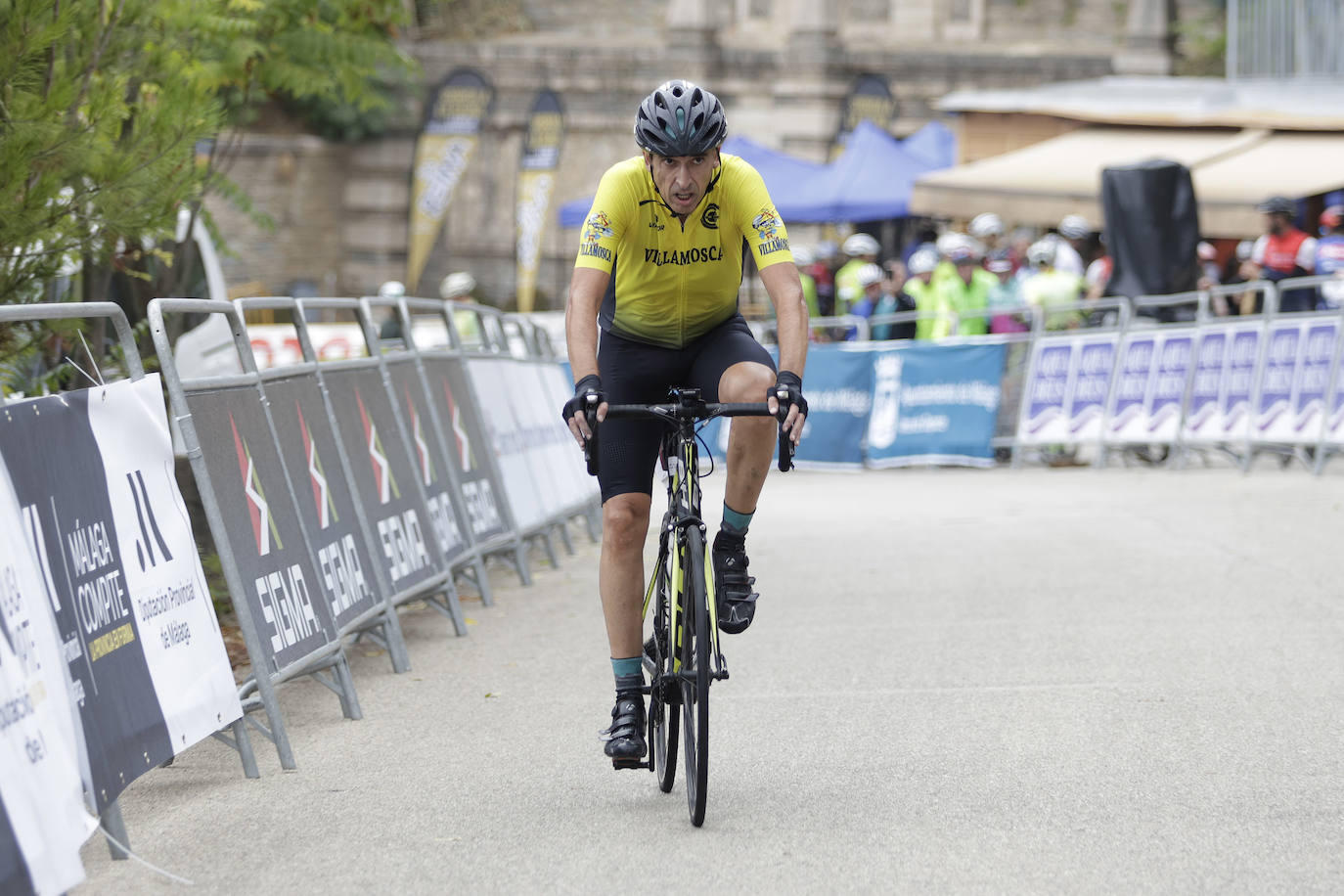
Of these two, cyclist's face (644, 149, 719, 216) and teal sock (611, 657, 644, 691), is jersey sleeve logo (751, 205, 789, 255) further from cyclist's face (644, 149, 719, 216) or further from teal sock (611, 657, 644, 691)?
teal sock (611, 657, 644, 691)

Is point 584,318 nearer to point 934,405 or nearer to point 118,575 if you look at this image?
point 118,575

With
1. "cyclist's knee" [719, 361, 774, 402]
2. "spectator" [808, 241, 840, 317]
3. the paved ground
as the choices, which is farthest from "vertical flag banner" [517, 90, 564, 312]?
"cyclist's knee" [719, 361, 774, 402]

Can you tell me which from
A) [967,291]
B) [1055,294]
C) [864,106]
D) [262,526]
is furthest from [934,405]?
[864,106]

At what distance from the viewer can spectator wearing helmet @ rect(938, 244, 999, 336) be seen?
20.2 meters

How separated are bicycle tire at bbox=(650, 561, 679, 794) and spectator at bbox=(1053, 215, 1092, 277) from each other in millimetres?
15360

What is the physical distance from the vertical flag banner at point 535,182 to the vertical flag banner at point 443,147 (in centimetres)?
112

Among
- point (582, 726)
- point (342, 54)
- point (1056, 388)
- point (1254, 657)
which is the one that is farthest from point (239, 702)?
point (1056, 388)

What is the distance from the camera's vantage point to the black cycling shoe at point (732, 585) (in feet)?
19.9

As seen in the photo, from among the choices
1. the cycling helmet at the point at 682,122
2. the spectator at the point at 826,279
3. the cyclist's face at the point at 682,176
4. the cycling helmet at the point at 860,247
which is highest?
the cycling helmet at the point at 682,122

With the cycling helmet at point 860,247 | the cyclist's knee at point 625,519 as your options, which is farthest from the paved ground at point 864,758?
the cycling helmet at point 860,247

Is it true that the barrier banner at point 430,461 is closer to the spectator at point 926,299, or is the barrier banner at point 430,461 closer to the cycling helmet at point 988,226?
the spectator at point 926,299

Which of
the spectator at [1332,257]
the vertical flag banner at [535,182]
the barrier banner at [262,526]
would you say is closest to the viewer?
the barrier banner at [262,526]

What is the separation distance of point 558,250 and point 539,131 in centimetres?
233

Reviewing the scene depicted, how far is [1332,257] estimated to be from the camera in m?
18.7
